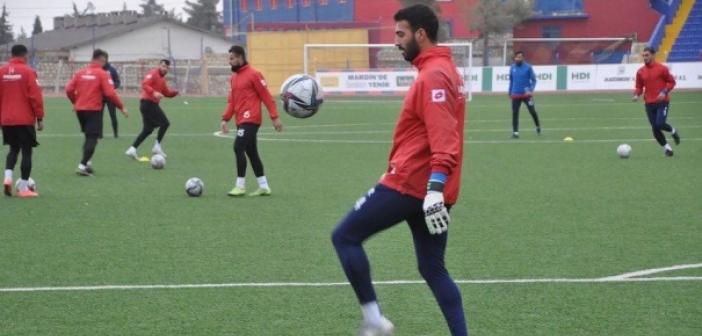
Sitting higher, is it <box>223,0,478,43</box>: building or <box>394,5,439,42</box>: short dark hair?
<box>394,5,439,42</box>: short dark hair

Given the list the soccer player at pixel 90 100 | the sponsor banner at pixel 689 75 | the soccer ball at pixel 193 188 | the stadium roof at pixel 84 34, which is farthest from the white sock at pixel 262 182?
the stadium roof at pixel 84 34

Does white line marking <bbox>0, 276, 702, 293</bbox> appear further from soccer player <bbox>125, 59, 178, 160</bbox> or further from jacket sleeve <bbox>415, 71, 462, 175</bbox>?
soccer player <bbox>125, 59, 178, 160</bbox>

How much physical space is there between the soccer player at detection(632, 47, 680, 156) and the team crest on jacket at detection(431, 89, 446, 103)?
15.1m

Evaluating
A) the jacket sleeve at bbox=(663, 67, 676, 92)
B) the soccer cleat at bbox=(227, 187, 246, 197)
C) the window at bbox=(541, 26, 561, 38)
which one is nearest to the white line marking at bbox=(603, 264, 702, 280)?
the soccer cleat at bbox=(227, 187, 246, 197)

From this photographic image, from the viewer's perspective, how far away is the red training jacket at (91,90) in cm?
1728

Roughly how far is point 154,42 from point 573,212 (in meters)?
75.2

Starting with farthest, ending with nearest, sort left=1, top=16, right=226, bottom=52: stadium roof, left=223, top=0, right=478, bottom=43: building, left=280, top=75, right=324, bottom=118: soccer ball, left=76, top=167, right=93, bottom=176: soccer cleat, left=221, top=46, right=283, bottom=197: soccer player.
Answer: left=1, top=16, right=226, bottom=52: stadium roof, left=223, top=0, right=478, bottom=43: building, left=76, top=167, right=93, bottom=176: soccer cleat, left=221, top=46, right=283, bottom=197: soccer player, left=280, top=75, right=324, bottom=118: soccer ball

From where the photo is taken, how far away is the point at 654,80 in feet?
66.4

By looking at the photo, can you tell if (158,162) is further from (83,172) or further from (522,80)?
(522,80)

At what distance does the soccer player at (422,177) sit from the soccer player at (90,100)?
11.6 meters

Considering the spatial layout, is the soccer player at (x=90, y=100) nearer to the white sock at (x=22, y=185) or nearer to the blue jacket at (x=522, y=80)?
the white sock at (x=22, y=185)

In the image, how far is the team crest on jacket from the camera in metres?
5.66

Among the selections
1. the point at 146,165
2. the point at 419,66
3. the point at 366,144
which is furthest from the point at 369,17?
the point at 419,66

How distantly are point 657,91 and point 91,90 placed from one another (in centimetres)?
1039
